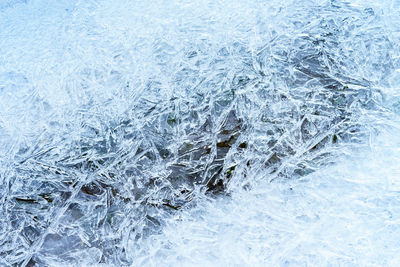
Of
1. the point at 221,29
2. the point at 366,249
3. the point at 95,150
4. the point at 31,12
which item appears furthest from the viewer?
the point at 31,12

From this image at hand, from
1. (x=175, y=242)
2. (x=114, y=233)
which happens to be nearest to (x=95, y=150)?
(x=114, y=233)

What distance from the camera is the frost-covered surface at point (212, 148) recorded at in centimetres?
99

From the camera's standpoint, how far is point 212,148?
3.56 feet

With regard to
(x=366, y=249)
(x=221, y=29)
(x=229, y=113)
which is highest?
(x=221, y=29)

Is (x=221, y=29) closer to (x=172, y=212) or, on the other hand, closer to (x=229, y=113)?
(x=229, y=113)

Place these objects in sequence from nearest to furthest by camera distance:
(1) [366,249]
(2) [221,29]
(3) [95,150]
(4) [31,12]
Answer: (1) [366,249], (3) [95,150], (2) [221,29], (4) [31,12]

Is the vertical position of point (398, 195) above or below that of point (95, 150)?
below

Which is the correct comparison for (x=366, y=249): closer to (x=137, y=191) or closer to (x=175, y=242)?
(x=175, y=242)

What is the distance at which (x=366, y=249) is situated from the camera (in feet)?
3.14

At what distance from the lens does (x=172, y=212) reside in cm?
104

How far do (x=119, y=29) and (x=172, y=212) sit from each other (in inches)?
33.3

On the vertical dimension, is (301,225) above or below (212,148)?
below

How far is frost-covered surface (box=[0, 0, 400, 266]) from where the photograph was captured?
3.26 ft

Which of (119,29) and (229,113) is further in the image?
(119,29)
